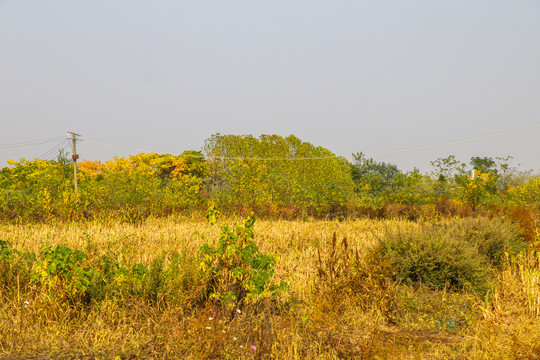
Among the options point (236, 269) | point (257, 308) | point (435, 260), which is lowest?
point (257, 308)

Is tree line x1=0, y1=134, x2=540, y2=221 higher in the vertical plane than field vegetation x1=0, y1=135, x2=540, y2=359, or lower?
higher

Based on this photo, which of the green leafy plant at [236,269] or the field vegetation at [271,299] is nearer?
the field vegetation at [271,299]

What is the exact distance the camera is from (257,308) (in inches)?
169

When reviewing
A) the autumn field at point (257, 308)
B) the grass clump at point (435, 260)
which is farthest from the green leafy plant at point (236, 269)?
the grass clump at point (435, 260)

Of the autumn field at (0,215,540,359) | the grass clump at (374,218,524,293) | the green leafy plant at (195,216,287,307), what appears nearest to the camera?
the autumn field at (0,215,540,359)

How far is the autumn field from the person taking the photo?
11.7ft

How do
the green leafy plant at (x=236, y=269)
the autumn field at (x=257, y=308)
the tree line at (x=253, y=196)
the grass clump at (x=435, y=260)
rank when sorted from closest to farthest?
the autumn field at (x=257, y=308)
the green leafy plant at (x=236, y=269)
the grass clump at (x=435, y=260)
the tree line at (x=253, y=196)

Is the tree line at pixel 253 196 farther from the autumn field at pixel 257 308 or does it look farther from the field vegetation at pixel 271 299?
the autumn field at pixel 257 308

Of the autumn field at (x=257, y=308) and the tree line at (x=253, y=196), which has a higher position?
the tree line at (x=253, y=196)

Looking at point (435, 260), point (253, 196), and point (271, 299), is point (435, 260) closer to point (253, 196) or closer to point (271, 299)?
point (271, 299)

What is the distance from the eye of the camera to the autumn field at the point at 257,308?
356 centimetres

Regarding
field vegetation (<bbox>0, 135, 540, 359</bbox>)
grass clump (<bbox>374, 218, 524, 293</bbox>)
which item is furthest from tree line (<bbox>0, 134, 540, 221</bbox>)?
grass clump (<bbox>374, 218, 524, 293</bbox>)

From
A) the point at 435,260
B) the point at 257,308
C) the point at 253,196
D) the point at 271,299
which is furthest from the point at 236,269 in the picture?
the point at 253,196

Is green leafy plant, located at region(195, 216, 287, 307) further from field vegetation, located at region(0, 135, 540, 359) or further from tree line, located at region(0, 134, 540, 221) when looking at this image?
tree line, located at region(0, 134, 540, 221)
